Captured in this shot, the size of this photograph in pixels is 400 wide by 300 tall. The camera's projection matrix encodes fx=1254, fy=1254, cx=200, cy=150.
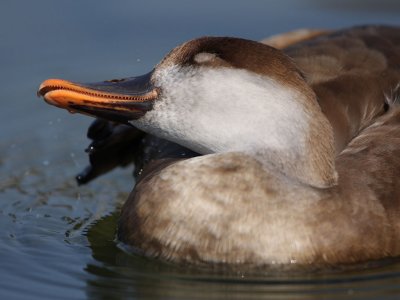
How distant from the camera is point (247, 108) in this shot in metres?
5.59

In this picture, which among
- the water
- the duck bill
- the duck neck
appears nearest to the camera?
the water

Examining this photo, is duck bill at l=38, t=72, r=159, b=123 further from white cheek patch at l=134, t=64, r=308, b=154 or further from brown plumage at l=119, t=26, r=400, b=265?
brown plumage at l=119, t=26, r=400, b=265

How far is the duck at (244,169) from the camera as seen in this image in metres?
5.44

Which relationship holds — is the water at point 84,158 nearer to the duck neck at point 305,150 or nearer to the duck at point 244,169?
the duck at point 244,169

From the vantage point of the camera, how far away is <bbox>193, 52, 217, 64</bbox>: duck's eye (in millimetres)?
5621

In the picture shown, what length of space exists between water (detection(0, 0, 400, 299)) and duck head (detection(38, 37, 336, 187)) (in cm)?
55

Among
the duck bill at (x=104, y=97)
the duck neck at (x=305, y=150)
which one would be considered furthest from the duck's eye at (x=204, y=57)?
the duck neck at (x=305, y=150)

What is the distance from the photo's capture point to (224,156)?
5.57 m

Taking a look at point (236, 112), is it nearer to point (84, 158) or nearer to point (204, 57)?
point (204, 57)

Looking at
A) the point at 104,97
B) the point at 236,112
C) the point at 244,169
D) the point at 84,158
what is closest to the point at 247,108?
the point at 236,112

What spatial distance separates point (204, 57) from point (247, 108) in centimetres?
30

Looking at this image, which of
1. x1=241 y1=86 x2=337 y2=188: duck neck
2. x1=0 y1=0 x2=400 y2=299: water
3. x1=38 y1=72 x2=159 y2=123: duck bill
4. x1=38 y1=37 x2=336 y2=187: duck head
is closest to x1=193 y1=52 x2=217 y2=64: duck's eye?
x1=38 y1=37 x2=336 y2=187: duck head

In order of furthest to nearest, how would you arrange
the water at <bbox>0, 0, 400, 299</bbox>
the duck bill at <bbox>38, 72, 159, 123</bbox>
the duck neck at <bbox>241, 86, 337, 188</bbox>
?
1. the duck bill at <bbox>38, 72, 159, 123</bbox>
2. the duck neck at <bbox>241, 86, 337, 188</bbox>
3. the water at <bbox>0, 0, 400, 299</bbox>

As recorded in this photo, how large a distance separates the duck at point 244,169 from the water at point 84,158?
12cm
